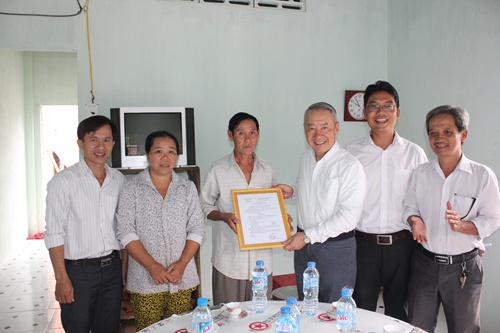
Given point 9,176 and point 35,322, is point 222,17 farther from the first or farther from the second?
point 9,176

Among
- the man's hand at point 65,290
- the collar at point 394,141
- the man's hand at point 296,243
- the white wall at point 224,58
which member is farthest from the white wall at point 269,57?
the man's hand at point 65,290

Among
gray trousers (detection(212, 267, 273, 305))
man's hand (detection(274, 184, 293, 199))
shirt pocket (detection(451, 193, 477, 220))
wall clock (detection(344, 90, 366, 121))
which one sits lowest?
gray trousers (detection(212, 267, 273, 305))

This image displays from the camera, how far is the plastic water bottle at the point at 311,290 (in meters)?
2.12

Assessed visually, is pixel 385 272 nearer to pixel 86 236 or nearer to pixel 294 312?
pixel 294 312

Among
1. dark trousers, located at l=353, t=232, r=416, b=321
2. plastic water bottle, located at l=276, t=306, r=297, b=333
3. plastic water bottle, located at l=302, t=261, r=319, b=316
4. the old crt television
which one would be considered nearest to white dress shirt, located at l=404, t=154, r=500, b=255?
dark trousers, located at l=353, t=232, r=416, b=321

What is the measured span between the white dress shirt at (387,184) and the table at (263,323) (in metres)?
0.72

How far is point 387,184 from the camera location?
2695 millimetres

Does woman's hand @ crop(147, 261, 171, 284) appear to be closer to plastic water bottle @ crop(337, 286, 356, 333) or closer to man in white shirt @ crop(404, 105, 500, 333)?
plastic water bottle @ crop(337, 286, 356, 333)

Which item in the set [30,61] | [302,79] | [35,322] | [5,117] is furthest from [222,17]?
[30,61]

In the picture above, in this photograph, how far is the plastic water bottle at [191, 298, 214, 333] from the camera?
70.2 inches

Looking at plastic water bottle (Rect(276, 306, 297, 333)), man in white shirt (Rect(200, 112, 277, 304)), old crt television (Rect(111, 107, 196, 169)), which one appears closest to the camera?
plastic water bottle (Rect(276, 306, 297, 333))

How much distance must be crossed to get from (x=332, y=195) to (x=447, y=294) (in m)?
0.90

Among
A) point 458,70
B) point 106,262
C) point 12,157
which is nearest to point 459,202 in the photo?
point 458,70

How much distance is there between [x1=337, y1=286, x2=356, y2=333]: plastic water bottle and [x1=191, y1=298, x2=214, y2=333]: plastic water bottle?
591 millimetres
